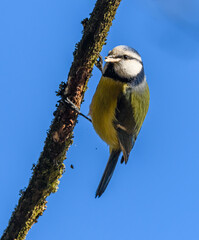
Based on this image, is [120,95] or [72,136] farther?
[120,95]

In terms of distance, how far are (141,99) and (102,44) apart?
0.63 m

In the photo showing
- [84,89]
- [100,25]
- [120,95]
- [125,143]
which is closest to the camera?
[100,25]

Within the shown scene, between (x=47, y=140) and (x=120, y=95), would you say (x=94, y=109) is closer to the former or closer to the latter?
(x=120, y=95)

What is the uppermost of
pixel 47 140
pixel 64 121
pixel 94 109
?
pixel 94 109

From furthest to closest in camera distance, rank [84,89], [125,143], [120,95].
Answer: [125,143] → [120,95] → [84,89]

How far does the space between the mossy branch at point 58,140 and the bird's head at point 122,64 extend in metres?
0.35

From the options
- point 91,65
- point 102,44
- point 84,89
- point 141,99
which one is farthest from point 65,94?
point 141,99

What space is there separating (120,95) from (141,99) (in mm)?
220

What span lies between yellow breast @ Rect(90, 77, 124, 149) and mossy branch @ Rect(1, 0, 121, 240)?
337 mm

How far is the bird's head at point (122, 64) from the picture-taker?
7.23 feet

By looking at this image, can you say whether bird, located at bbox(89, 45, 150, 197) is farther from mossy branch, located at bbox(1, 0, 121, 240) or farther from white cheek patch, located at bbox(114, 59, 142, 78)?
mossy branch, located at bbox(1, 0, 121, 240)

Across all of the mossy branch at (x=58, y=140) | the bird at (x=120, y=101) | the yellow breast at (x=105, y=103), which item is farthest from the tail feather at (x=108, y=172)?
the mossy branch at (x=58, y=140)

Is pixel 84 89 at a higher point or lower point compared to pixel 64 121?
higher

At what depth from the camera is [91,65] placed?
1.88 meters
